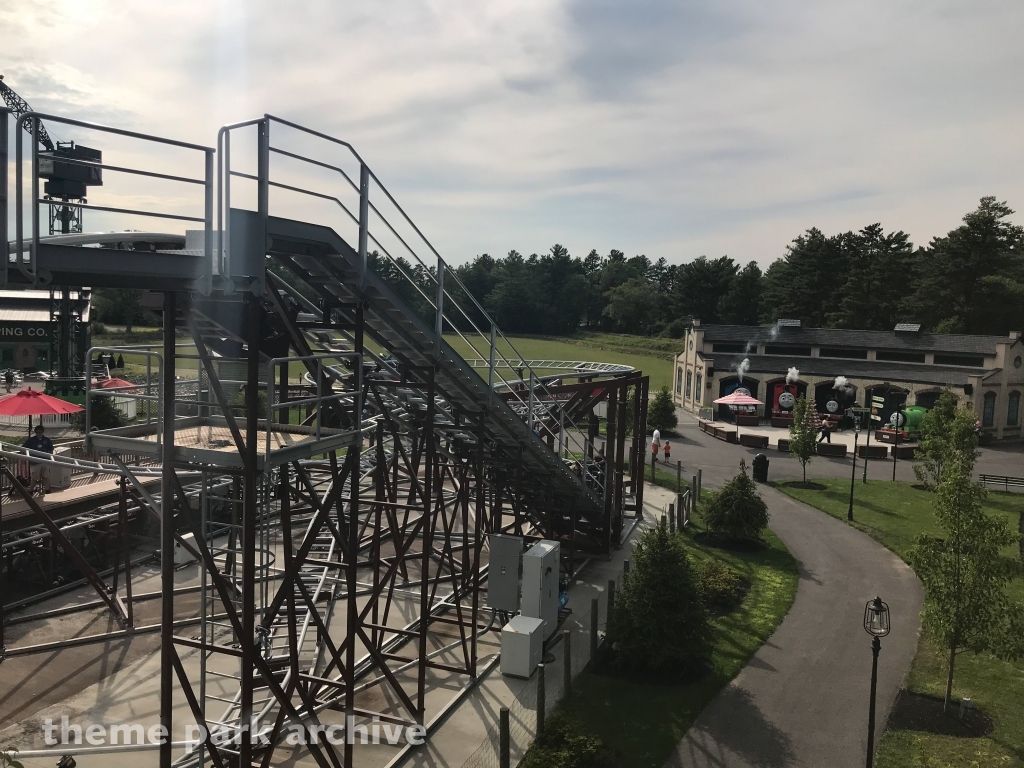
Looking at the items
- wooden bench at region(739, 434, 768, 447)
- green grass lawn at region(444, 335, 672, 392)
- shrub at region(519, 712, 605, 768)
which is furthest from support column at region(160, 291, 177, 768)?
green grass lawn at region(444, 335, 672, 392)

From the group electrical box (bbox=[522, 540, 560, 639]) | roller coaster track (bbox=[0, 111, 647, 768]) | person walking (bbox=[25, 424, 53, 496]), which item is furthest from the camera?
person walking (bbox=[25, 424, 53, 496])

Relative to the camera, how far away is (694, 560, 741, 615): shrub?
17.8 m

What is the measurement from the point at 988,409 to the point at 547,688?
1621 inches

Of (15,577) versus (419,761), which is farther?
(15,577)

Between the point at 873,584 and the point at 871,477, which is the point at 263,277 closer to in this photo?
the point at 873,584

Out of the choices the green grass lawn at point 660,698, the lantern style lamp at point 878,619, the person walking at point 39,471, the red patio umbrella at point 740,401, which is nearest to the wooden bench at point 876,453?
the red patio umbrella at point 740,401

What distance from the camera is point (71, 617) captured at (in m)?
15.9

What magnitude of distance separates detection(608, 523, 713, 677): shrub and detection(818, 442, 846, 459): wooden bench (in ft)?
85.7

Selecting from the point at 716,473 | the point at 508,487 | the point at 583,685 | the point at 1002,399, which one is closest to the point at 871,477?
the point at 716,473

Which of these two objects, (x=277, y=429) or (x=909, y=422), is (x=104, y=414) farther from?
(x=909, y=422)

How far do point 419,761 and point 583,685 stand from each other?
12.0 feet

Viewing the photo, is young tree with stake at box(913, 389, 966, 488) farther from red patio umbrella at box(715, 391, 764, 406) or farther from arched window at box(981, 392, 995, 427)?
arched window at box(981, 392, 995, 427)

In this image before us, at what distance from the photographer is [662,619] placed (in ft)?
46.6

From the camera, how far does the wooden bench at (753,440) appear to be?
40.4m
